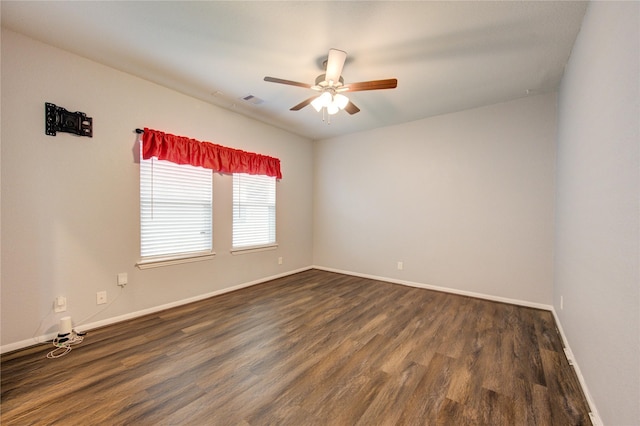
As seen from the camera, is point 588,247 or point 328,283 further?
point 328,283

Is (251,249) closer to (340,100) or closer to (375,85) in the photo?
(340,100)

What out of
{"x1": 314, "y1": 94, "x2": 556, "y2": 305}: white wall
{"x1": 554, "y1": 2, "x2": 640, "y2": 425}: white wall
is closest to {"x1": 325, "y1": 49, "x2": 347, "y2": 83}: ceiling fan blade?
{"x1": 554, "y1": 2, "x2": 640, "y2": 425}: white wall

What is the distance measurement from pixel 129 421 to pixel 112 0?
2.87 metres

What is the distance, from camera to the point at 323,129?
4715 millimetres

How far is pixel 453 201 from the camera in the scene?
12.7 ft

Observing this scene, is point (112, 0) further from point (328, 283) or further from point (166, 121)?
point (328, 283)

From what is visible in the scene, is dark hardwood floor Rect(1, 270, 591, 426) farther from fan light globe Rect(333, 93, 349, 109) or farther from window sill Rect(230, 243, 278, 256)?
fan light globe Rect(333, 93, 349, 109)

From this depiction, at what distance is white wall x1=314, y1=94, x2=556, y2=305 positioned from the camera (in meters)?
3.26

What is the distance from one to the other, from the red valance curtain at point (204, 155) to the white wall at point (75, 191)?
17 cm

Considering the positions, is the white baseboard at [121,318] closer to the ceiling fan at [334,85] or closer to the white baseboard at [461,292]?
the white baseboard at [461,292]

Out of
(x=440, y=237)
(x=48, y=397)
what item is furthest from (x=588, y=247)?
(x=48, y=397)

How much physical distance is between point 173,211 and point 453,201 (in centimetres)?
408

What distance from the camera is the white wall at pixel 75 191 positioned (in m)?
2.18

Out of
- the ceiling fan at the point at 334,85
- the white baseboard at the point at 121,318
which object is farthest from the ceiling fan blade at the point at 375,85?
the white baseboard at the point at 121,318
